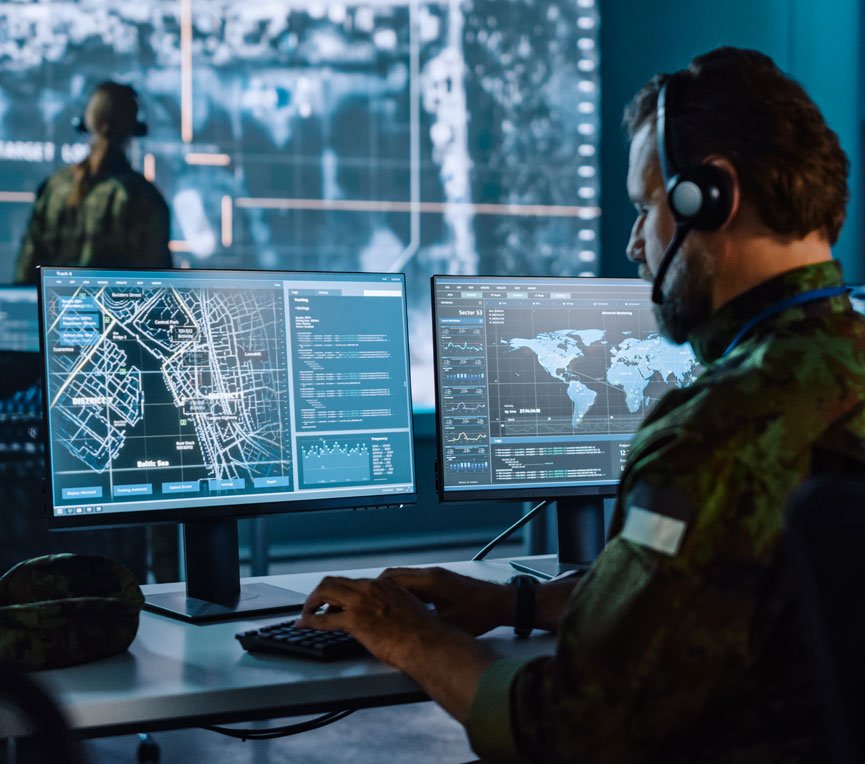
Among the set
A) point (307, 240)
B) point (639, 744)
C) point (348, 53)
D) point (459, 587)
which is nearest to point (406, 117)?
point (348, 53)

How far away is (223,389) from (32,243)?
2639mm

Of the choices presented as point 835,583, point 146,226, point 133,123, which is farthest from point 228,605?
point 133,123

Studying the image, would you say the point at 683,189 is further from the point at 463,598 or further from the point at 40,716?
the point at 40,716

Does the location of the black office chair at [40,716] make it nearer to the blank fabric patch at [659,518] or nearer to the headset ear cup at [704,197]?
the blank fabric patch at [659,518]

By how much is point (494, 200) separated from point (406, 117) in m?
0.54

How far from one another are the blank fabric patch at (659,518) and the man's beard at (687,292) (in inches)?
9.9

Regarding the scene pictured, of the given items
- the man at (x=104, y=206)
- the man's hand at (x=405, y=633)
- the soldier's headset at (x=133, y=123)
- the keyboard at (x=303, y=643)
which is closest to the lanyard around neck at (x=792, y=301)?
the man's hand at (x=405, y=633)

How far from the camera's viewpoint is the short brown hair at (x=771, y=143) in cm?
93

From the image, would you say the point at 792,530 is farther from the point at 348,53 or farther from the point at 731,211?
the point at 348,53

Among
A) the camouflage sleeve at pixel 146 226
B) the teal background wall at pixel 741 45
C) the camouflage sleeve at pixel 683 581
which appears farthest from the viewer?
the teal background wall at pixel 741 45

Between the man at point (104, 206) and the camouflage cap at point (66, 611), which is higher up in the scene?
the man at point (104, 206)

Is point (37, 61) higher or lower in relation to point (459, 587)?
higher

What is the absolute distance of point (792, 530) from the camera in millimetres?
512

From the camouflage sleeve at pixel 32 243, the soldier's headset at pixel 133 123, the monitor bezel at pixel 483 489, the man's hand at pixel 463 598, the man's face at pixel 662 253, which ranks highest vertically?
the soldier's headset at pixel 133 123
